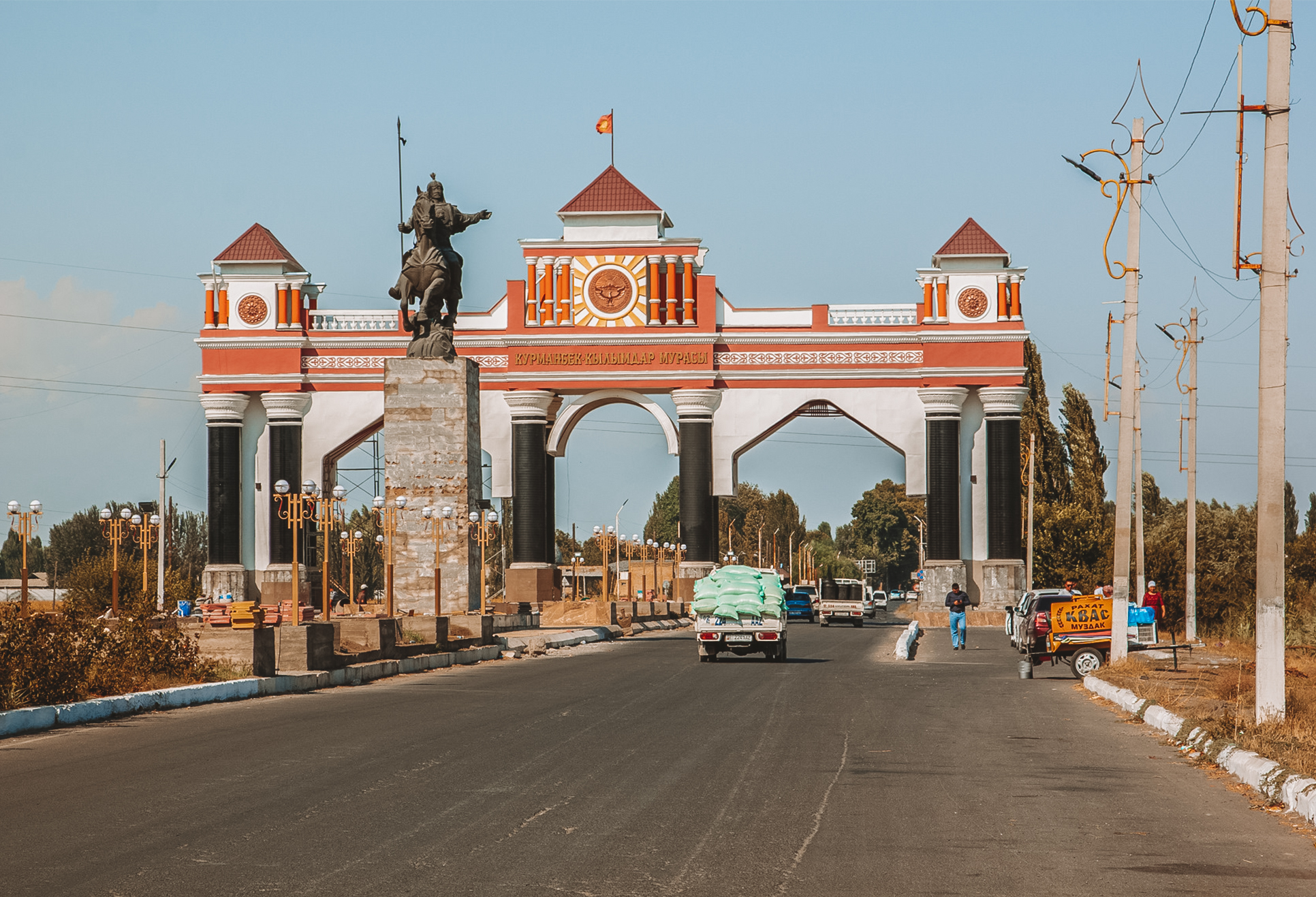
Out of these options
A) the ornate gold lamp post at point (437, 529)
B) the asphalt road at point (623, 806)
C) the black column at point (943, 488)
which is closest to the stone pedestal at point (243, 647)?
the asphalt road at point (623, 806)

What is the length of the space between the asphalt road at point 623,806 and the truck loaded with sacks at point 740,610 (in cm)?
1071

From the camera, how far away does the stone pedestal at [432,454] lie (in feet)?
102

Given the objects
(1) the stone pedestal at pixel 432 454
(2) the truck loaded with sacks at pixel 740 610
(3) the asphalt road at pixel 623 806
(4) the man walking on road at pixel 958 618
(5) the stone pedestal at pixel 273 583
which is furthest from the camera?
(5) the stone pedestal at pixel 273 583

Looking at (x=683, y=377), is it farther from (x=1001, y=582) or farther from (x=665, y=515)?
(x=665, y=515)

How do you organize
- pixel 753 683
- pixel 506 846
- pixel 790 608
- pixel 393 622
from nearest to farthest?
pixel 506 846
pixel 753 683
pixel 393 622
pixel 790 608

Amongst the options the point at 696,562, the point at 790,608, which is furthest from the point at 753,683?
the point at 790,608

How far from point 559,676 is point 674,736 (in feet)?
32.3

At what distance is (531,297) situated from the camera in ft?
196

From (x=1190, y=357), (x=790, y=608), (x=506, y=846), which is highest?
(x=1190, y=357)

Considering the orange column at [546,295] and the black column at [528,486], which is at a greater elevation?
the orange column at [546,295]

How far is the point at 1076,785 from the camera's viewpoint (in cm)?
1134

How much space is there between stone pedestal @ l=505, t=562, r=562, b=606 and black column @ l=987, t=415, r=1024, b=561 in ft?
57.2

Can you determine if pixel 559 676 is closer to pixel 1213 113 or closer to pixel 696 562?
pixel 1213 113

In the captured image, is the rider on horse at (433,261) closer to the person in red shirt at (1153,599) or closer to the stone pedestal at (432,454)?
the stone pedestal at (432,454)
